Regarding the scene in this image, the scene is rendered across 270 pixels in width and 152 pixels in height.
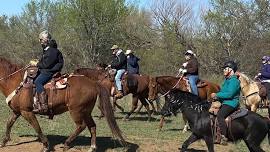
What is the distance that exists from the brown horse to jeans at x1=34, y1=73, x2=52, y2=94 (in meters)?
0.16

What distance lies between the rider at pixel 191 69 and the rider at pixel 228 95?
4.69 m

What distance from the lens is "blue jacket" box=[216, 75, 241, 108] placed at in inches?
373

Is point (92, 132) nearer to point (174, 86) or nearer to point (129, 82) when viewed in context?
point (174, 86)

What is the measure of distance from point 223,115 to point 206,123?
0.40 meters

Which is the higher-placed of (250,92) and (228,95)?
(228,95)

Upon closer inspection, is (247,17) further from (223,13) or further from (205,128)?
(205,128)

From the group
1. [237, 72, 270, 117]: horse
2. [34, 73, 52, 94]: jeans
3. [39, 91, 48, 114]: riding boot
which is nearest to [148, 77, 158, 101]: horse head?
[237, 72, 270, 117]: horse

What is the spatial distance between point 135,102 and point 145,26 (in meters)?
23.6

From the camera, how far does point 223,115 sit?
379 inches

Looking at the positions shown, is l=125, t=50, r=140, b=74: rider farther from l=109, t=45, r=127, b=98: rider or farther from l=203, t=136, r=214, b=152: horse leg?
l=203, t=136, r=214, b=152: horse leg

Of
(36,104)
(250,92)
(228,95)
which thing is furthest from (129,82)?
(228,95)

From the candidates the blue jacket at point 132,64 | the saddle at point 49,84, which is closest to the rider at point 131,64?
the blue jacket at point 132,64

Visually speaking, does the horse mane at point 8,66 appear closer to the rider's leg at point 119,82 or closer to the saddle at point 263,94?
the rider's leg at point 119,82

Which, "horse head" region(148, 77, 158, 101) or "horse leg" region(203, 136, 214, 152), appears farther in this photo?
"horse head" region(148, 77, 158, 101)
